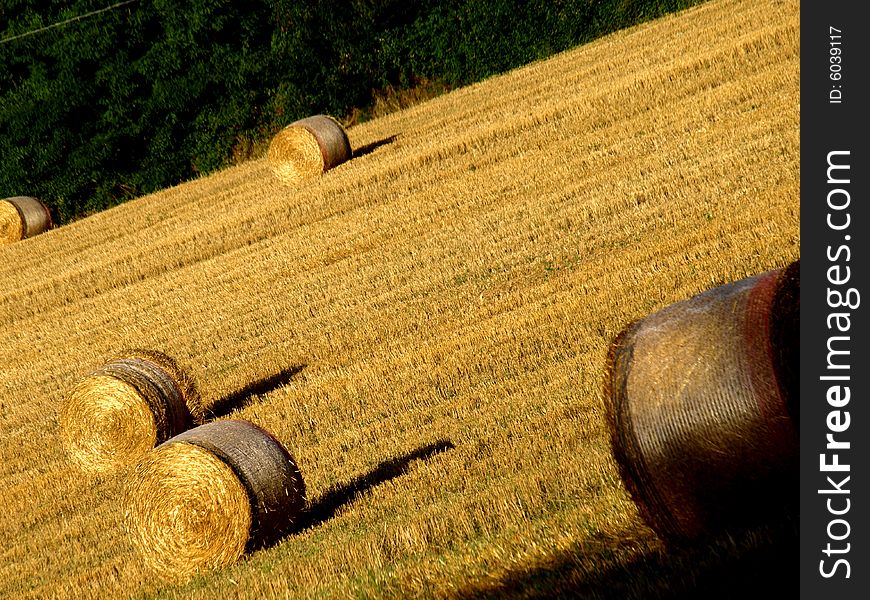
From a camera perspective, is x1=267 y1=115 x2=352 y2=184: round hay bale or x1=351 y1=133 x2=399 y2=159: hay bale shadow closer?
x1=267 y1=115 x2=352 y2=184: round hay bale

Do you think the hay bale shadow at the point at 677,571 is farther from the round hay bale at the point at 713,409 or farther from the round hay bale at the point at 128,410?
the round hay bale at the point at 128,410

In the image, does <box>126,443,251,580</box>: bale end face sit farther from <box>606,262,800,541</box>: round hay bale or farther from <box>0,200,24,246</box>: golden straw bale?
<box>0,200,24,246</box>: golden straw bale

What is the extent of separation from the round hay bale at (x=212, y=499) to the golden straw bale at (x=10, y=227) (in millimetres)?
19000

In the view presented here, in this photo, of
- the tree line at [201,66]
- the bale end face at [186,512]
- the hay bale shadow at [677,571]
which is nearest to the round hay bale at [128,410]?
the bale end face at [186,512]

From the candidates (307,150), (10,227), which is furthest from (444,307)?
(10,227)

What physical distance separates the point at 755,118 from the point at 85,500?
10399mm

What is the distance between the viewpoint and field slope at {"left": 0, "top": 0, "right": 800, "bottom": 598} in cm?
736

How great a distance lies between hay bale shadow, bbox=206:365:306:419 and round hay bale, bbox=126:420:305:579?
352 cm

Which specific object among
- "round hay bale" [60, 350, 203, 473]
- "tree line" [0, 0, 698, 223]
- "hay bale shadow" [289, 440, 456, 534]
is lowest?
"tree line" [0, 0, 698, 223]

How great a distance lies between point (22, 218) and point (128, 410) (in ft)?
53.7

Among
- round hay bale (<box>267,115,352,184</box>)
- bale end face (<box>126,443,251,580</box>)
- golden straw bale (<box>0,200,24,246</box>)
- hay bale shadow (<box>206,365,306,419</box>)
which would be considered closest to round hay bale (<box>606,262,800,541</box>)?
bale end face (<box>126,443,251,580</box>)
